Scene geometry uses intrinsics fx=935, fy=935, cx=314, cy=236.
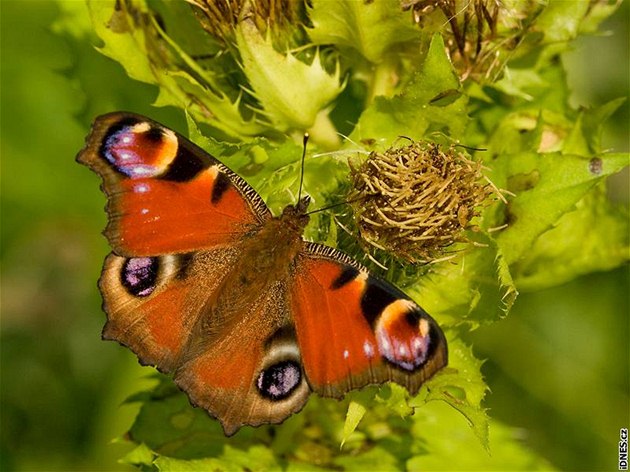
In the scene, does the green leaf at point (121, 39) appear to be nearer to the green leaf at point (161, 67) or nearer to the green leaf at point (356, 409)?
the green leaf at point (161, 67)

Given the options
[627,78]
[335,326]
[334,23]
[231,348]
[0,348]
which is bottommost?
[0,348]

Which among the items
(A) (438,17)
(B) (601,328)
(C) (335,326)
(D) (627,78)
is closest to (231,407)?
(C) (335,326)

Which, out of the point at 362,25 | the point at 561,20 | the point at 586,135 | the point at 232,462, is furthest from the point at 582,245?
the point at 232,462

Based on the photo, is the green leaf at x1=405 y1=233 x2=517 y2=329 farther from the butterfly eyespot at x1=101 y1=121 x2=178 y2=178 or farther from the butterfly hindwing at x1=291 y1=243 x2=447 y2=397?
the butterfly eyespot at x1=101 y1=121 x2=178 y2=178

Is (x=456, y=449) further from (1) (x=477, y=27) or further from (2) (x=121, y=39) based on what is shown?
(2) (x=121, y=39)

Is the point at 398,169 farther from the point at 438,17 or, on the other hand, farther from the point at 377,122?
the point at 438,17

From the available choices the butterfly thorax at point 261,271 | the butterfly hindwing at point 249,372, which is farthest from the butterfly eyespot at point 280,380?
the butterfly thorax at point 261,271
